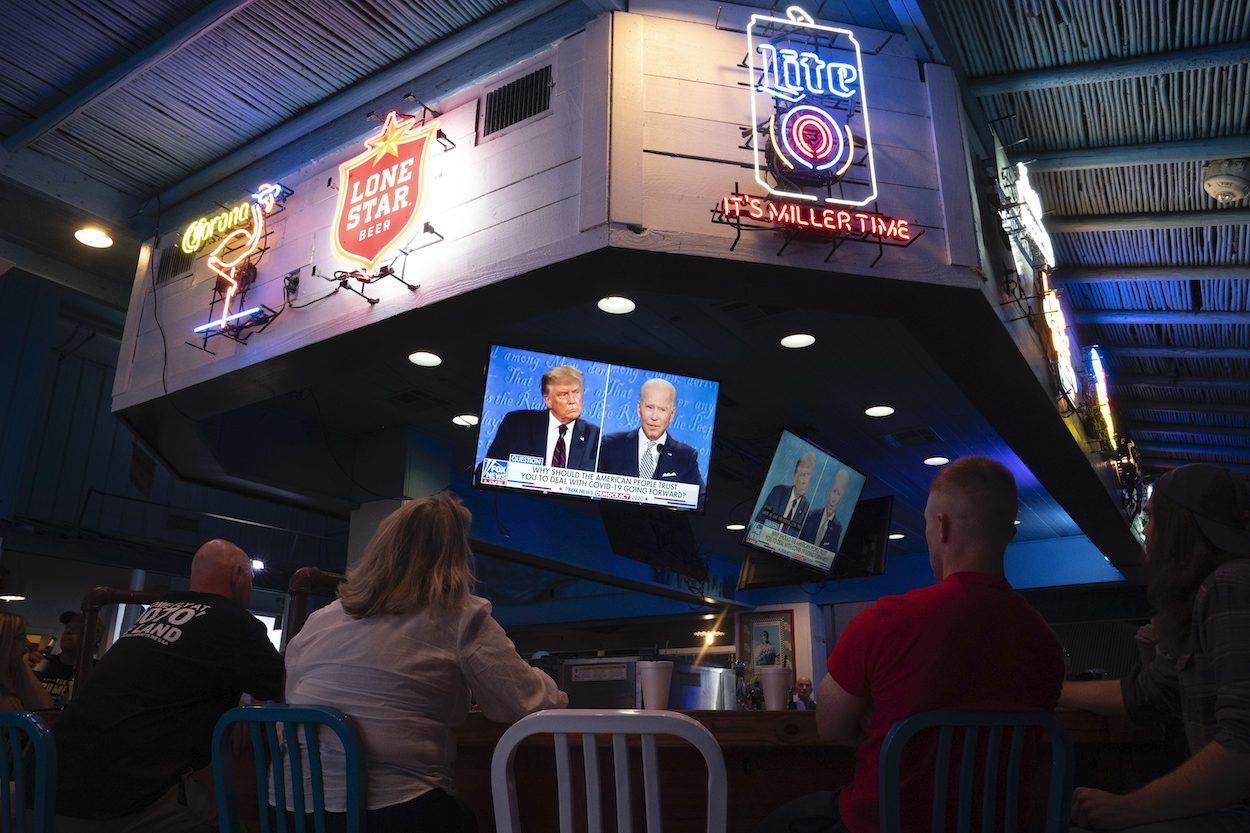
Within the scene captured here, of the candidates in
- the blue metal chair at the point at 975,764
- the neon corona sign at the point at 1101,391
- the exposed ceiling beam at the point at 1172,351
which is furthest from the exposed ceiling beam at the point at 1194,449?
the blue metal chair at the point at 975,764

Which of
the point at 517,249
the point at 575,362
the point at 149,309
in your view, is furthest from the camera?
the point at 149,309

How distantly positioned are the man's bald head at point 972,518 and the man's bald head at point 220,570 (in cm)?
231

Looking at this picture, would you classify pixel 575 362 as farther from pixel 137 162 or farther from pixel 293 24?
pixel 137 162

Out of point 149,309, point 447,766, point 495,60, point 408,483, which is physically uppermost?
point 495,60

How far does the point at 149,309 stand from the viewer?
19.5ft

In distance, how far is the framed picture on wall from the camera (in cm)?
1233

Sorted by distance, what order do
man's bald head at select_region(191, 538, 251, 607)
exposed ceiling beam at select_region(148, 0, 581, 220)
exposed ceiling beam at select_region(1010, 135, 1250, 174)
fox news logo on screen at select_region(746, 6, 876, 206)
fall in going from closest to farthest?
1. man's bald head at select_region(191, 538, 251, 607)
2. fox news logo on screen at select_region(746, 6, 876, 206)
3. exposed ceiling beam at select_region(148, 0, 581, 220)
4. exposed ceiling beam at select_region(1010, 135, 1250, 174)

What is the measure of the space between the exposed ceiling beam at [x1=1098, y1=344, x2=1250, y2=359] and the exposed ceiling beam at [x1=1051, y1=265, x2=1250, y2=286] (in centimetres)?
124

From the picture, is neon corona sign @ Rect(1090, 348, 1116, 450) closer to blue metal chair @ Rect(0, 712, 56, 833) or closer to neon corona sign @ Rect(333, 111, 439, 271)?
neon corona sign @ Rect(333, 111, 439, 271)

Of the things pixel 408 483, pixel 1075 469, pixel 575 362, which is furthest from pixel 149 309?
pixel 1075 469

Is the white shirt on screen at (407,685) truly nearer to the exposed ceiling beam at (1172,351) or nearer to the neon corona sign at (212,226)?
the neon corona sign at (212,226)

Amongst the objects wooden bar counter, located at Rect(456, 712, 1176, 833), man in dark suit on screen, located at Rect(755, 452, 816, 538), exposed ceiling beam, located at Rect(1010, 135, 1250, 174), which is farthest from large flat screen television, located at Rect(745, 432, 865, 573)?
wooden bar counter, located at Rect(456, 712, 1176, 833)

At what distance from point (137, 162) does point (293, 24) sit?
6.09ft

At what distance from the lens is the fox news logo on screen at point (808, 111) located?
4.07 m
